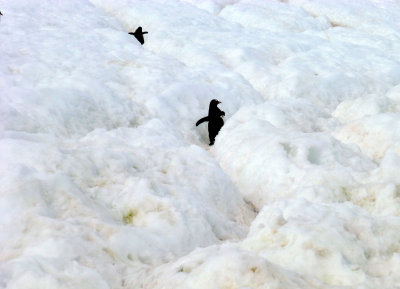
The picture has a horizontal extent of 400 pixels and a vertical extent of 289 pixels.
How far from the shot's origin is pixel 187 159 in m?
8.89

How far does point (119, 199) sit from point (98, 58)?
9386 mm

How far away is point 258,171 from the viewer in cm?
962

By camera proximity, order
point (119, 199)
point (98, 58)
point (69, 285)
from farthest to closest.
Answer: point (98, 58), point (119, 199), point (69, 285)

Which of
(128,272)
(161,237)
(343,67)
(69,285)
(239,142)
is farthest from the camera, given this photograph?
(343,67)

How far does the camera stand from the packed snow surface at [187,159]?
15.9ft

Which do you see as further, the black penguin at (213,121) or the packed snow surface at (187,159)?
the black penguin at (213,121)

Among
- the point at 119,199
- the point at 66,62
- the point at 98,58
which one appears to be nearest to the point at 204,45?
the point at 98,58

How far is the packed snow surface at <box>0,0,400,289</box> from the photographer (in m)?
4.84

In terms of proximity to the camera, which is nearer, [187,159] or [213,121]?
[187,159]

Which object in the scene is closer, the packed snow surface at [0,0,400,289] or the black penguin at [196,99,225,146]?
the packed snow surface at [0,0,400,289]

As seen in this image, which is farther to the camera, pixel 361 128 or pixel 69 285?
pixel 361 128

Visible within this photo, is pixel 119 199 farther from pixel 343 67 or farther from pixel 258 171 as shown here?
pixel 343 67

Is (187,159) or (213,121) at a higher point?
(187,159)

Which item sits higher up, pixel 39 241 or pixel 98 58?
pixel 39 241
